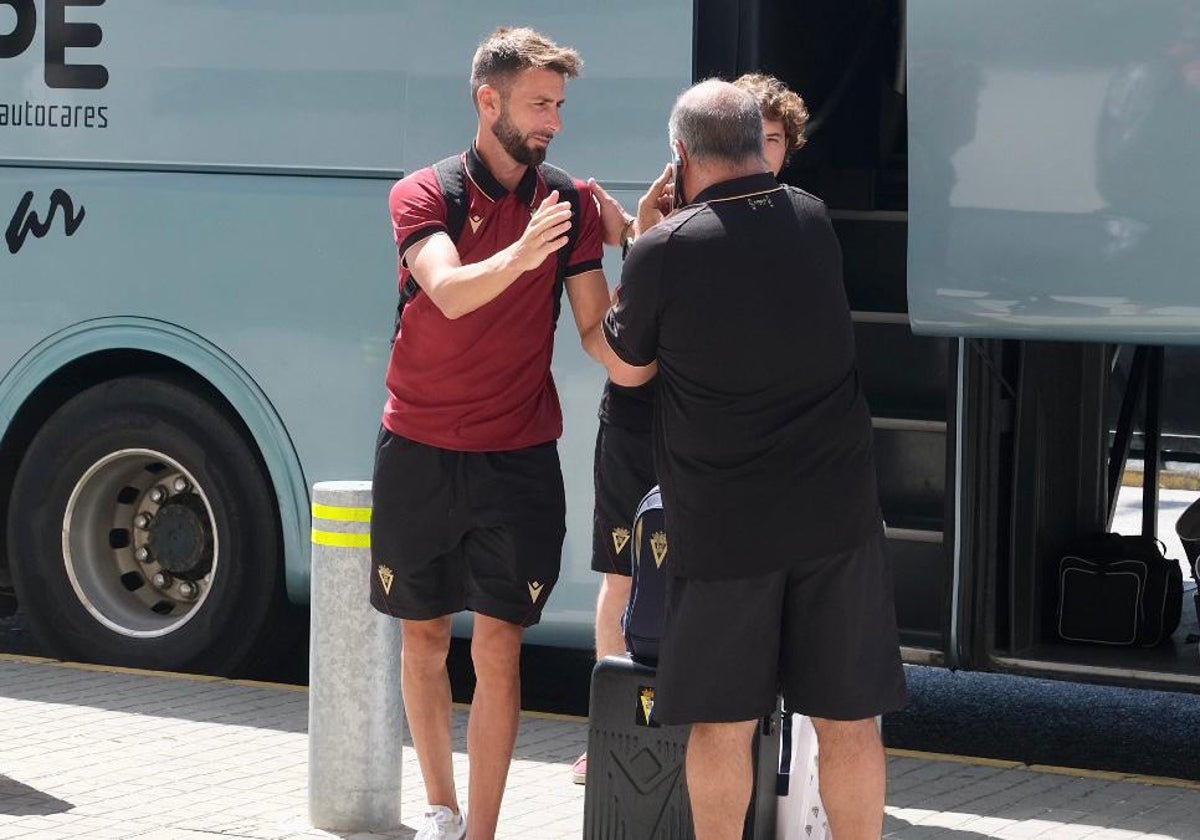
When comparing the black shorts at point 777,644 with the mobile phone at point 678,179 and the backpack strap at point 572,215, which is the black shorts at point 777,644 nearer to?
the mobile phone at point 678,179

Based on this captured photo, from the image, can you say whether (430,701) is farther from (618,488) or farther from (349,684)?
(618,488)

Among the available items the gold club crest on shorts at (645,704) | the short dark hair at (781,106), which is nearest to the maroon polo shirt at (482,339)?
the short dark hair at (781,106)

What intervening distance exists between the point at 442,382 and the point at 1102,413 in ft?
10.6

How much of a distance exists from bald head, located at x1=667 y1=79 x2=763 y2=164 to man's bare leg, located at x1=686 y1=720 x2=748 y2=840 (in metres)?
1.26

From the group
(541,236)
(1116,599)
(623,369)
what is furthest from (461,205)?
(1116,599)

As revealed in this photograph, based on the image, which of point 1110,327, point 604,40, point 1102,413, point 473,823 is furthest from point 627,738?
point 1102,413

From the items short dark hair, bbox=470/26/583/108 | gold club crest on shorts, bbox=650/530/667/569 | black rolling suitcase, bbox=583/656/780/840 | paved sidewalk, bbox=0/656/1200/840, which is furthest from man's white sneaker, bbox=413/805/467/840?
short dark hair, bbox=470/26/583/108

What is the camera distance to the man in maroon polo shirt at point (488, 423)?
18.4 feet

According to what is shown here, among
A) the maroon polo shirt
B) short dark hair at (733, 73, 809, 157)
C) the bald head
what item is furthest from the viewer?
short dark hair at (733, 73, 809, 157)

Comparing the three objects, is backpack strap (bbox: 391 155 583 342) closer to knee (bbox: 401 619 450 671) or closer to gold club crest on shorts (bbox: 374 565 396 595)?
gold club crest on shorts (bbox: 374 565 396 595)

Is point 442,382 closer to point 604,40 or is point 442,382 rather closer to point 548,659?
point 604,40

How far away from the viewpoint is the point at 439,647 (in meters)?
5.82

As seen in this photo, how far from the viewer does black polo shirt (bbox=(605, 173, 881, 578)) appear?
4.82m

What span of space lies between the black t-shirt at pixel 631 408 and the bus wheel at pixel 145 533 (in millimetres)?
2026
